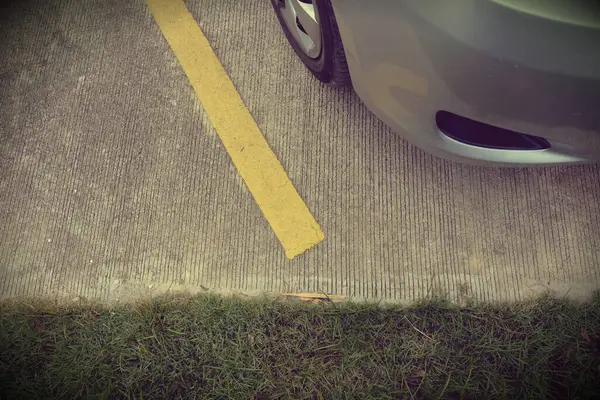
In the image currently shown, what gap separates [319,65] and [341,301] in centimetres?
99

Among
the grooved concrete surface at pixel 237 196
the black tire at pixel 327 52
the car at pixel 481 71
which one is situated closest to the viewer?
the car at pixel 481 71

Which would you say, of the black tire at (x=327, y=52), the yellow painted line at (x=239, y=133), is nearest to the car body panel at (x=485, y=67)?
the black tire at (x=327, y=52)

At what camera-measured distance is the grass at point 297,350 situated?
5.73 ft

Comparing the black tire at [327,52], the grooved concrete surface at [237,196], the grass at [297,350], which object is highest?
the black tire at [327,52]

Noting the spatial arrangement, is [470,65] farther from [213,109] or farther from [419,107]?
[213,109]

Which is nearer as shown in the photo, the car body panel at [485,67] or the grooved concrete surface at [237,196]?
the car body panel at [485,67]

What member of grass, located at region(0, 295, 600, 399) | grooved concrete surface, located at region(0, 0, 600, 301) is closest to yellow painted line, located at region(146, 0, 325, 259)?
grooved concrete surface, located at region(0, 0, 600, 301)

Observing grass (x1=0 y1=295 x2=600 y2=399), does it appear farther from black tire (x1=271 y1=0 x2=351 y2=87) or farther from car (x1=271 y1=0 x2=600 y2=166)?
black tire (x1=271 y1=0 x2=351 y2=87)

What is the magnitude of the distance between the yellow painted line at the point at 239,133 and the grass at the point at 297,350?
0.33 metres

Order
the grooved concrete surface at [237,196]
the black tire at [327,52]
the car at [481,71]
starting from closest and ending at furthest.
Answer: the car at [481,71] → the black tire at [327,52] → the grooved concrete surface at [237,196]

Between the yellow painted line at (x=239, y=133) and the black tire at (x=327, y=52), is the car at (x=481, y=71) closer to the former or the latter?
the black tire at (x=327, y=52)

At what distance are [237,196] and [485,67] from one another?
1.15 metres

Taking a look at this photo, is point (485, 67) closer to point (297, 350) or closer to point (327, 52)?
point (327, 52)

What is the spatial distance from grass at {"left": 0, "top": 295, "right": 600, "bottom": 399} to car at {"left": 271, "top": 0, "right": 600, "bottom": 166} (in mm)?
675
